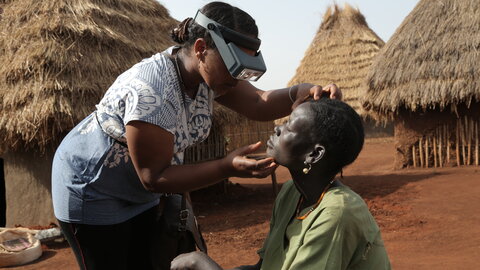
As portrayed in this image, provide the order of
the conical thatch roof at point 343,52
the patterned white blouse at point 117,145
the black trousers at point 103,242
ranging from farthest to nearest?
the conical thatch roof at point 343,52 → the black trousers at point 103,242 → the patterned white blouse at point 117,145

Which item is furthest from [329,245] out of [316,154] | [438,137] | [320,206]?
[438,137]

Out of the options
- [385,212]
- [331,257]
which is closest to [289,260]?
[331,257]

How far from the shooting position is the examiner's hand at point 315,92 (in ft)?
6.34

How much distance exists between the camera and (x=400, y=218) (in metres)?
6.50

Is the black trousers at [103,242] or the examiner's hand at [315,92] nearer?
the examiner's hand at [315,92]

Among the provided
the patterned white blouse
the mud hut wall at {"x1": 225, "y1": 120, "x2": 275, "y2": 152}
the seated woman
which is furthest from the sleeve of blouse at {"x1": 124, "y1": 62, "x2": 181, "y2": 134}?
the mud hut wall at {"x1": 225, "y1": 120, "x2": 275, "y2": 152}

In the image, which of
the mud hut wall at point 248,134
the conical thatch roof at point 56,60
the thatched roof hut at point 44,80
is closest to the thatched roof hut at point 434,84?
the conical thatch roof at point 56,60

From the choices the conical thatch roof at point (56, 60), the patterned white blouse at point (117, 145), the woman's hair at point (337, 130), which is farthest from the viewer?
the conical thatch roof at point (56, 60)

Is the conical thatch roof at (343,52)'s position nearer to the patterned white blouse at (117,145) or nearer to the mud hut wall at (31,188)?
the mud hut wall at (31,188)

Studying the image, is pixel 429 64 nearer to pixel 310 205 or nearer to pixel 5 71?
pixel 5 71

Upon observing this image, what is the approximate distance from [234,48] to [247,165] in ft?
1.40

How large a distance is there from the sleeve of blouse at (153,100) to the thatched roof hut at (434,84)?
9.79 meters

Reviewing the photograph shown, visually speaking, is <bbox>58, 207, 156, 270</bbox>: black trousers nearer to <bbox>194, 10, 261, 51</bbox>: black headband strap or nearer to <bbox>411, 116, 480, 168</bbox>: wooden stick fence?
<bbox>194, 10, 261, 51</bbox>: black headband strap

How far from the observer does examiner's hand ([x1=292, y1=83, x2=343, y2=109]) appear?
193cm
